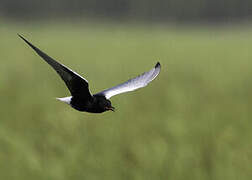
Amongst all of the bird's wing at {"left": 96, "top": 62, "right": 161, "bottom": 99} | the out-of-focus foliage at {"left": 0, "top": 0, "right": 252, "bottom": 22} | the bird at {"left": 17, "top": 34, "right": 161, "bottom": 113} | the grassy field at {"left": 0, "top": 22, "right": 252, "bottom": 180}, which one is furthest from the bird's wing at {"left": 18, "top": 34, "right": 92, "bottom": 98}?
the out-of-focus foliage at {"left": 0, "top": 0, "right": 252, "bottom": 22}

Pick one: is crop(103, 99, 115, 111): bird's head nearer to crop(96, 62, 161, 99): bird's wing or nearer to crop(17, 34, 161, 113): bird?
crop(17, 34, 161, 113): bird

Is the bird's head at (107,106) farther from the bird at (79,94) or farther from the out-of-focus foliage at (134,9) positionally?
the out-of-focus foliage at (134,9)

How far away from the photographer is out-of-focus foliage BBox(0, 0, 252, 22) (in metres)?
19.5

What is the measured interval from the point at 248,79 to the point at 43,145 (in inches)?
49.1

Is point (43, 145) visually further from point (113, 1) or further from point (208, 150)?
point (113, 1)

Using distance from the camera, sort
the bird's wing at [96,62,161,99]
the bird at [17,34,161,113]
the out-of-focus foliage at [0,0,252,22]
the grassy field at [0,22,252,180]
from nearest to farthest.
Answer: the bird at [17,34,161,113]
the bird's wing at [96,62,161,99]
the grassy field at [0,22,252,180]
the out-of-focus foliage at [0,0,252,22]

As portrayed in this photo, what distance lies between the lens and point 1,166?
2449 millimetres

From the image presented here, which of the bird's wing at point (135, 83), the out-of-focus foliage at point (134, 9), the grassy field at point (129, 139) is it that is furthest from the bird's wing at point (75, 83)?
the out-of-focus foliage at point (134, 9)

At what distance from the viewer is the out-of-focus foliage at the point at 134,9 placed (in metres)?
19.5

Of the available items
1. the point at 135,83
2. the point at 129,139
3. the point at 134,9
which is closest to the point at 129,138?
the point at 129,139

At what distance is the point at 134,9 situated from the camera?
20125mm

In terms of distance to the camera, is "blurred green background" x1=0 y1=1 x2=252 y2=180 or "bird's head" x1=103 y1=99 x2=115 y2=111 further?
"blurred green background" x1=0 y1=1 x2=252 y2=180

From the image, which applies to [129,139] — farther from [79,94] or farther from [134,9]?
[134,9]

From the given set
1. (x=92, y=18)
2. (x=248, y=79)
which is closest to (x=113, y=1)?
(x=92, y=18)
